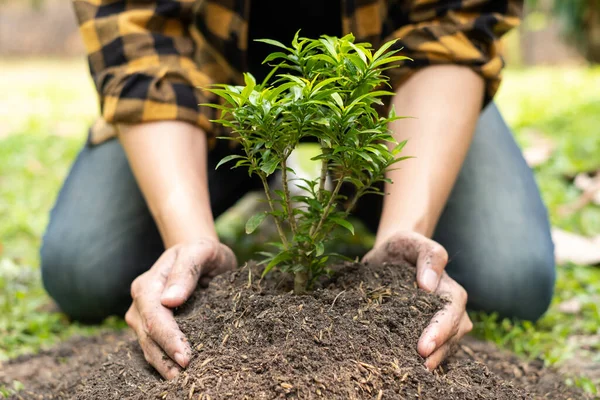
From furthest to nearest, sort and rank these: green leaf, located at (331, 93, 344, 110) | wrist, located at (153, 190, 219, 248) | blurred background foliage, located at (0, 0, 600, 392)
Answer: blurred background foliage, located at (0, 0, 600, 392), wrist, located at (153, 190, 219, 248), green leaf, located at (331, 93, 344, 110)

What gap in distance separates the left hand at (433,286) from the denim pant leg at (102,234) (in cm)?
120

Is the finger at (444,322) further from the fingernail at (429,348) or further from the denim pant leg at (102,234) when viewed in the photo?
the denim pant leg at (102,234)

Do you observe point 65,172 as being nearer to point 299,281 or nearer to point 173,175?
point 173,175

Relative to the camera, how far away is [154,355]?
144 cm

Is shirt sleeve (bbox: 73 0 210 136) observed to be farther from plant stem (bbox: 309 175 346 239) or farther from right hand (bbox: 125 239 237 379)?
plant stem (bbox: 309 175 346 239)

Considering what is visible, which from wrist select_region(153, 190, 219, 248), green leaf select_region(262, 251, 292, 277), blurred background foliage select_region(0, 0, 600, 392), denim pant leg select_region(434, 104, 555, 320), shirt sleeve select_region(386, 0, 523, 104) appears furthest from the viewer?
denim pant leg select_region(434, 104, 555, 320)

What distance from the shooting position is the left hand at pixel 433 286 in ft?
4.49

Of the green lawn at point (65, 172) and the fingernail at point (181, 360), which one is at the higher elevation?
the fingernail at point (181, 360)

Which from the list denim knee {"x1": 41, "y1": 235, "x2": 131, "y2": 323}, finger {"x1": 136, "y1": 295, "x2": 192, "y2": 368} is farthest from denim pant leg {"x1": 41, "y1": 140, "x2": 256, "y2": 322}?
finger {"x1": 136, "y1": 295, "x2": 192, "y2": 368}

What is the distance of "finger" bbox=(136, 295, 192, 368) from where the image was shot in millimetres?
1354

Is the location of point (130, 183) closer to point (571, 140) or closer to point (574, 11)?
point (571, 140)

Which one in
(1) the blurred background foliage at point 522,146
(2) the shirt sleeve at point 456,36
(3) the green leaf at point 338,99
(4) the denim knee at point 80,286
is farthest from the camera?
(4) the denim knee at point 80,286

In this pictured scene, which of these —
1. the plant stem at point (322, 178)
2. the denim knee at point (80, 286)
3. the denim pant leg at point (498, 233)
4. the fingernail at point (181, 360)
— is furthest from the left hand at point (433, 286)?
the denim knee at point (80, 286)

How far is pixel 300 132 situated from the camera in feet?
4.22
